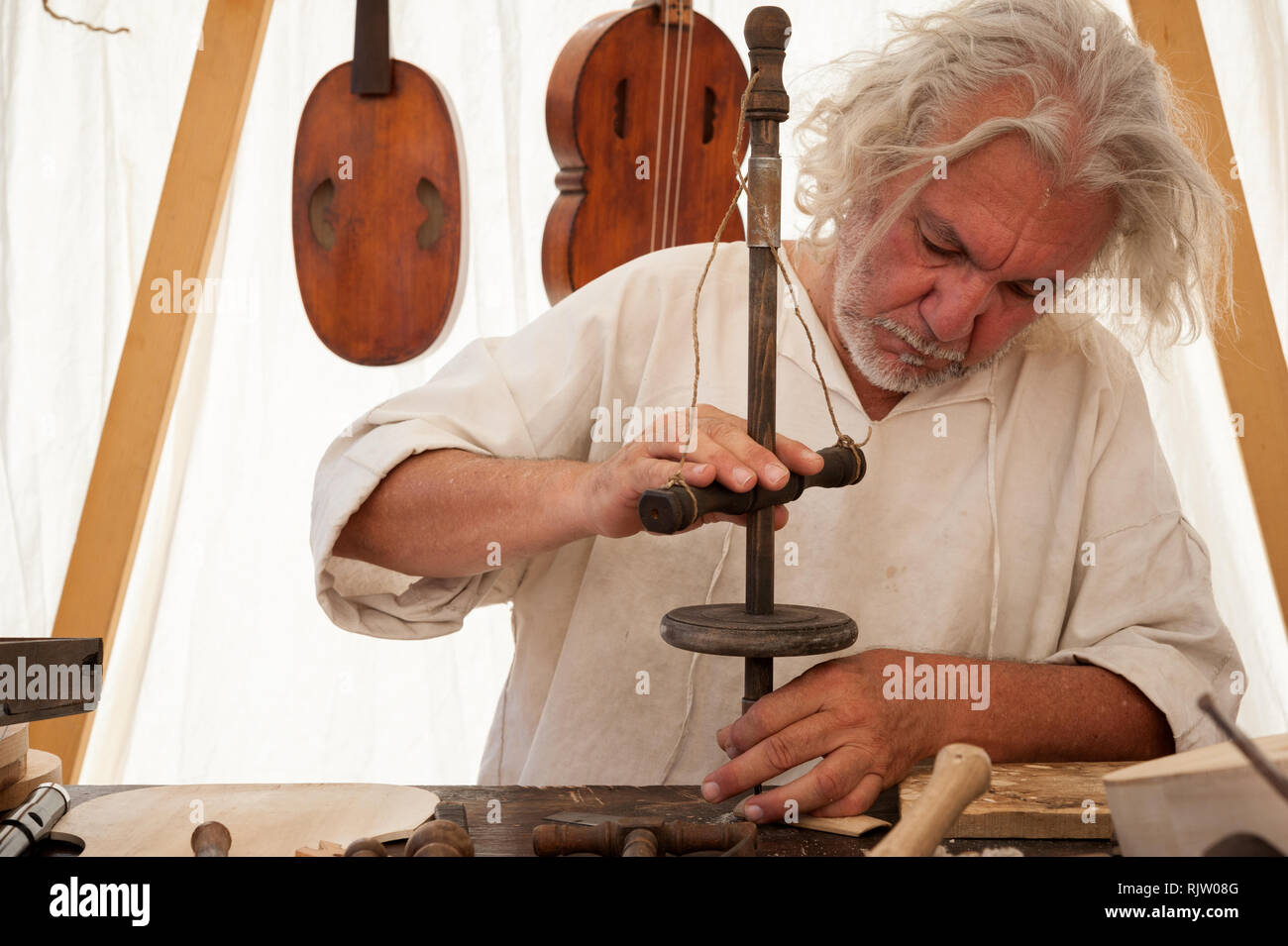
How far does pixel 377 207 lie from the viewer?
114 inches

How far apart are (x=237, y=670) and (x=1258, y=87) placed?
10.5 feet

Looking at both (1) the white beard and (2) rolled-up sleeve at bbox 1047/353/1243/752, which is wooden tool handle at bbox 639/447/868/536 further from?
(2) rolled-up sleeve at bbox 1047/353/1243/752

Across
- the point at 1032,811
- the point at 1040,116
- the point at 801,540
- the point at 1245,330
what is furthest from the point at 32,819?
the point at 1245,330

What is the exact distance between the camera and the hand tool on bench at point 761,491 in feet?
4.03

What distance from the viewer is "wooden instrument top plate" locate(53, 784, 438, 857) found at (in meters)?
1.29

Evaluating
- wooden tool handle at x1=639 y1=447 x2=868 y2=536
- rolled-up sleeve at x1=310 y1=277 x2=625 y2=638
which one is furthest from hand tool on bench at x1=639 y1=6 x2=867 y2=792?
rolled-up sleeve at x1=310 y1=277 x2=625 y2=638

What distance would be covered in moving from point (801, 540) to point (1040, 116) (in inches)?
30.9

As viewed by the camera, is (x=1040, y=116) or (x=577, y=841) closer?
(x=577, y=841)

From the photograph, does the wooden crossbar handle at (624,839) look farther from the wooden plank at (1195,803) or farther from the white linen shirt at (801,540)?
the white linen shirt at (801,540)

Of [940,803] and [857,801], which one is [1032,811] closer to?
[857,801]

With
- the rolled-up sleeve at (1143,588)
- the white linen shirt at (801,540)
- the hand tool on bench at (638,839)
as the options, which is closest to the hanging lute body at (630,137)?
the white linen shirt at (801,540)

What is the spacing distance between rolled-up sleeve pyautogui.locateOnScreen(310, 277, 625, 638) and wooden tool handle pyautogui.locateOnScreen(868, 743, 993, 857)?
99cm
